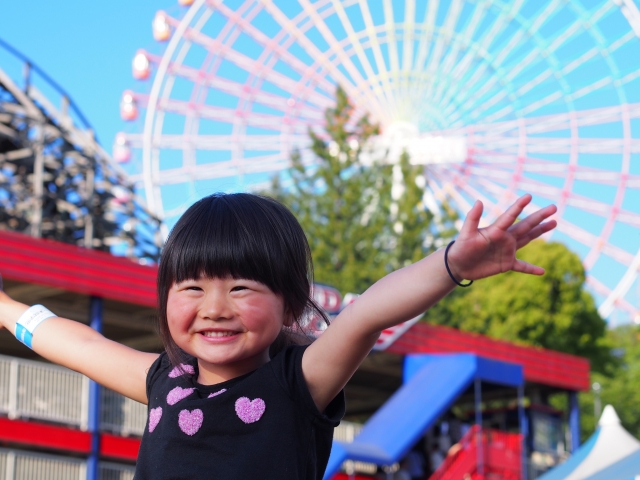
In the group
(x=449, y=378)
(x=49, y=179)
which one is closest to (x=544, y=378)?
(x=449, y=378)

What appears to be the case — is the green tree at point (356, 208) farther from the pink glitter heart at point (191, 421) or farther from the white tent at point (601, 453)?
the pink glitter heart at point (191, 421)

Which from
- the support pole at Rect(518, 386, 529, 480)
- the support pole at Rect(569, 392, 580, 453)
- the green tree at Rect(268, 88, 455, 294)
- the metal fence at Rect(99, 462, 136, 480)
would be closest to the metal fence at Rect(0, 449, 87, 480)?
the metal fence at Rect(99, 462, 136, 480)

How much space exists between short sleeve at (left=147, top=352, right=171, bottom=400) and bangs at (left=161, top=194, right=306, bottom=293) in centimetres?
29

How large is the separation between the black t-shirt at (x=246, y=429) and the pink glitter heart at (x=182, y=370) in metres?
0.08

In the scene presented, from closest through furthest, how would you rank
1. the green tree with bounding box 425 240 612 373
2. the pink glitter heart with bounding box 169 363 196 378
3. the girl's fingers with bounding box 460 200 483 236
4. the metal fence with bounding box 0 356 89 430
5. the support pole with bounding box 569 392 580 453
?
the girl's fingers with bounding box 460 200 483 236, the pink glitter heart with bounding box 169 363 196 378, the metal fence with bounding box 0 356 89 430, the support pole with bounding box 569 392 580 453, the green tree with bounding box 425 240 612 373

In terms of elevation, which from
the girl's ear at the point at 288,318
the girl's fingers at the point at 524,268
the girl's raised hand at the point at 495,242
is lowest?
the girl's ear at the point at 288,318

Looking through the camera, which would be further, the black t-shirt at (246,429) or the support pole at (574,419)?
the support pole at (574,419)

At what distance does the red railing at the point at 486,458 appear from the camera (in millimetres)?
13930

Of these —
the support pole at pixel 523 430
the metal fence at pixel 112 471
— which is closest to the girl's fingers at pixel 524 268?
the metal fence at pixel 112 471

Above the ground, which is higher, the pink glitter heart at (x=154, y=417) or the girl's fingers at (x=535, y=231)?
the girl's fingers at (x=535, y=231)

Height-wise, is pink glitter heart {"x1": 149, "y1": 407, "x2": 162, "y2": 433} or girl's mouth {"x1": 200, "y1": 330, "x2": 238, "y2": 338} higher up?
girl's mouth {"x1": 200, "y1": 330, "x2": 238, "y2": 338}

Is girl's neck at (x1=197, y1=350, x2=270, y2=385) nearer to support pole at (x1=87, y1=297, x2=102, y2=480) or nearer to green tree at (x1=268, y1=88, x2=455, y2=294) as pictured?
support pole at (x1=87, y1=297, x2=102, y2=480)

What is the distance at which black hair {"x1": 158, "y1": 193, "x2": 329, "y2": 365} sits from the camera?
2115mm

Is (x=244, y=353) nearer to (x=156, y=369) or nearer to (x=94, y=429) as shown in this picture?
(x=156, y=369)
